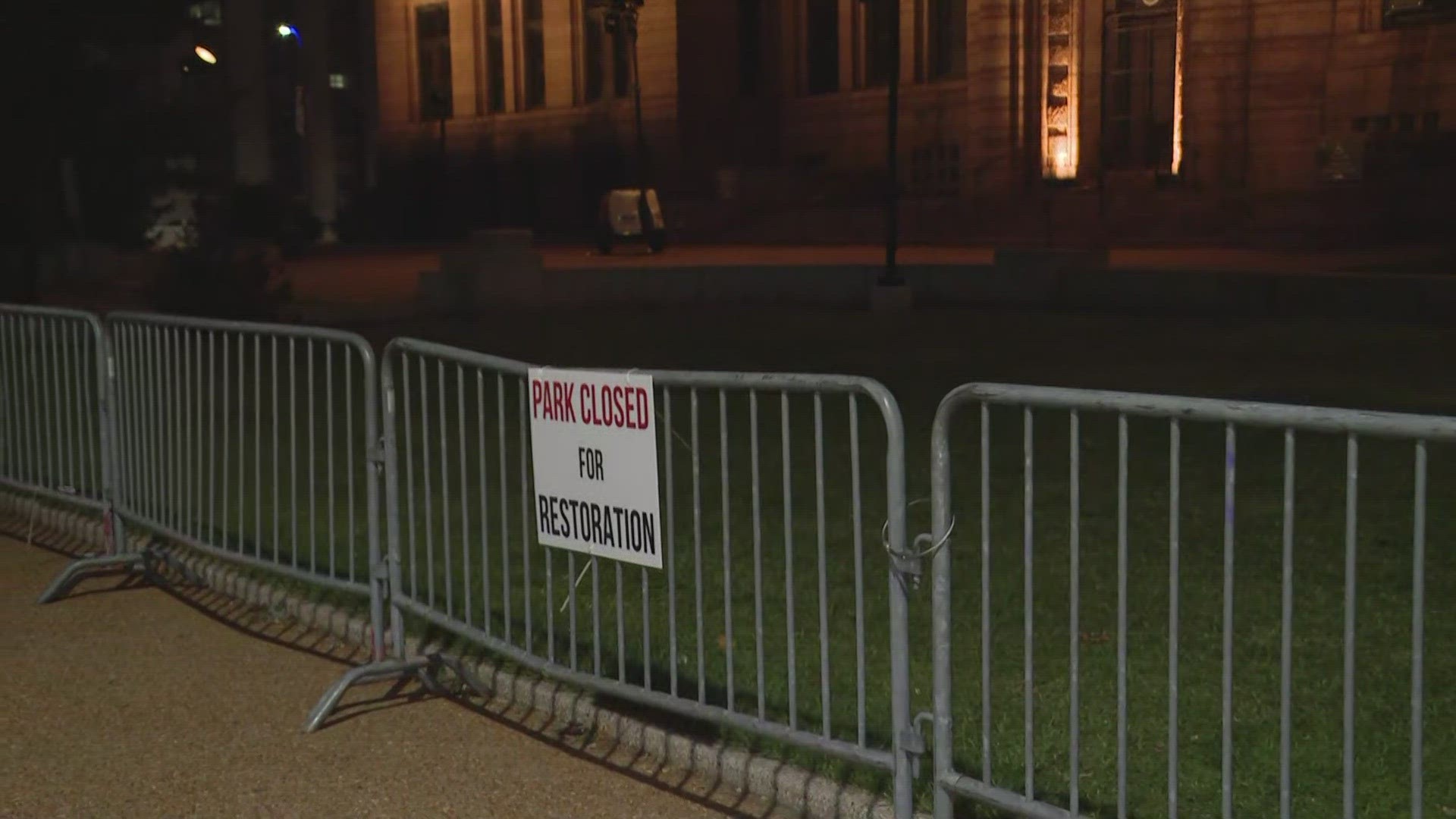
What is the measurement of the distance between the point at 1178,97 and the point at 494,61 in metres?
31.7

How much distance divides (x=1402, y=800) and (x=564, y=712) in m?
2.84

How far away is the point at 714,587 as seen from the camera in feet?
25.5

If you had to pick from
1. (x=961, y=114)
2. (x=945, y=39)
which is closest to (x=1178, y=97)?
(x=961, y=114)

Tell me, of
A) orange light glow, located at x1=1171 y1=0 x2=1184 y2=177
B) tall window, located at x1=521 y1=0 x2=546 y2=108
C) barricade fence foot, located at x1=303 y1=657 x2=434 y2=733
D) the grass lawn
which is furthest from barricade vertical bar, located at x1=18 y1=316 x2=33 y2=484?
tall window, located at x1=521 y1=0 x2=546 y2=108

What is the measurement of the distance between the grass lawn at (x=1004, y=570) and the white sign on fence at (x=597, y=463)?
13 cm

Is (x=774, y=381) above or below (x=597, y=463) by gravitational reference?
above

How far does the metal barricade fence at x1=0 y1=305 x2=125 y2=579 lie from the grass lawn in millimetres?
571

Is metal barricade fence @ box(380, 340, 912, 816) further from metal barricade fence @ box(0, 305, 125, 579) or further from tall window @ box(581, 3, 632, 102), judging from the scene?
tall window @ box(581, 3, 632, 102)

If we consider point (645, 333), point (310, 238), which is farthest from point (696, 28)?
point (645, 333)

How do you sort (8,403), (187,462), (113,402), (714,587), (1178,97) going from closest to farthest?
(714,587) < (187,462) < (113,402) < (8,403) < (1178,97)

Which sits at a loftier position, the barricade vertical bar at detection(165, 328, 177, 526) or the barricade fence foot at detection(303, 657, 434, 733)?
the barricade vertical bar at detection(165, 328, 177, 526)

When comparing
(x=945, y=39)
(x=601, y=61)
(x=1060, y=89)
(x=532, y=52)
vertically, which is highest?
(x=532, y=52)

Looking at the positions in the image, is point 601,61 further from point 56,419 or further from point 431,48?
point 56,419

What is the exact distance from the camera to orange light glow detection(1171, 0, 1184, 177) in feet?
131
